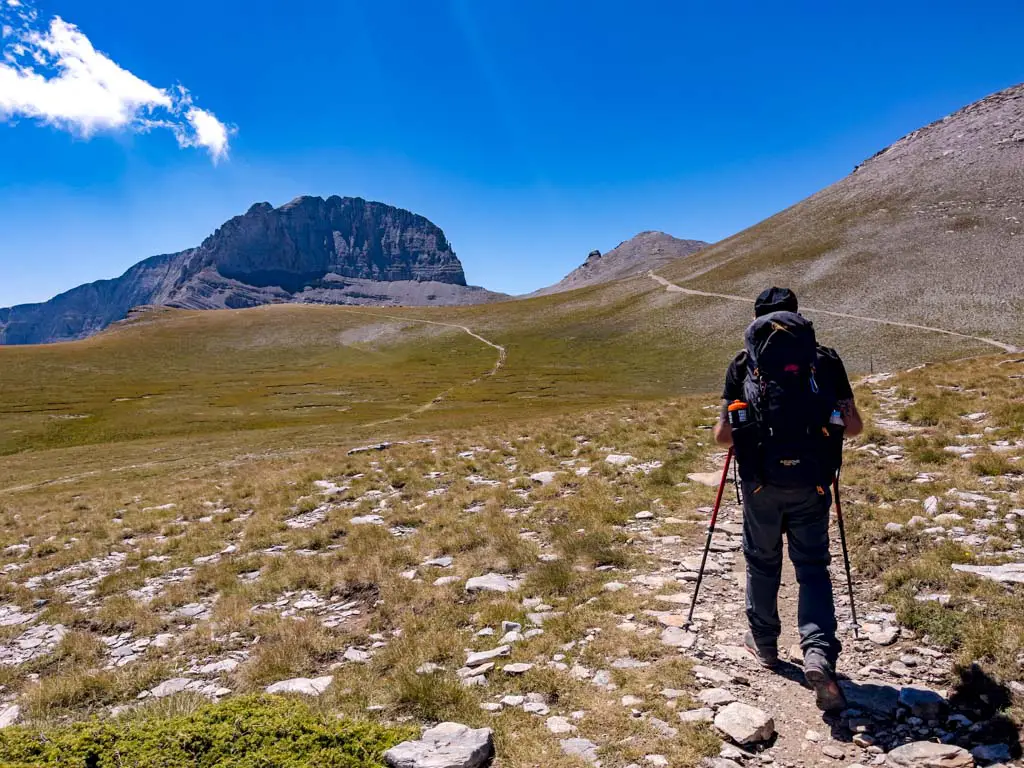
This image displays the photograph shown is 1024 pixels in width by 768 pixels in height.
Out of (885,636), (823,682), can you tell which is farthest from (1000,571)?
(823,682)

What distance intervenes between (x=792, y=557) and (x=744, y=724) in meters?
2.07

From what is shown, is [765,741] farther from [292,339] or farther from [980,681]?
[292,339]

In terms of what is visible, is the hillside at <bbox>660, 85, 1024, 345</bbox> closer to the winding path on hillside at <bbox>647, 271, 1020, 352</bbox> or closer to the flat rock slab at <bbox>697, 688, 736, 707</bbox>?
the winding path on hillside at <bbox>647, 271, 1020, 352</bbox>

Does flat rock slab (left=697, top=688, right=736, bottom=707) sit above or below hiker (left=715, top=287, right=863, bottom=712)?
below

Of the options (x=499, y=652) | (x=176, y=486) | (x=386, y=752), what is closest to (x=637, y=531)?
(x=499, y=652)

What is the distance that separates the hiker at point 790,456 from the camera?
629 cm

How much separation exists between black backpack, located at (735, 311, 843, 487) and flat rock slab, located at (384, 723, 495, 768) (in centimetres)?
407

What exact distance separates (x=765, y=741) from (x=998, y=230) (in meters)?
136

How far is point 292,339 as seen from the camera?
14738 centimetres

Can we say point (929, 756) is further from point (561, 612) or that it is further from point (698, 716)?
point (561, 612)

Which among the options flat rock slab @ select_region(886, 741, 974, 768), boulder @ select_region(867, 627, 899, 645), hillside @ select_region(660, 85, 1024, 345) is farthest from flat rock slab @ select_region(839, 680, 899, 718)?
hillside @ select_region(660, 85, 1024, 345)

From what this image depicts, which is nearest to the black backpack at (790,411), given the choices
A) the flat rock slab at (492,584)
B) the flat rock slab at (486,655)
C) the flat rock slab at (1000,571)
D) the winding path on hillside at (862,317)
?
the flat rock slab at (1000,571)

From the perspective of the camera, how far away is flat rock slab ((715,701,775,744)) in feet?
17.0

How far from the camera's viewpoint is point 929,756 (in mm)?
4750
